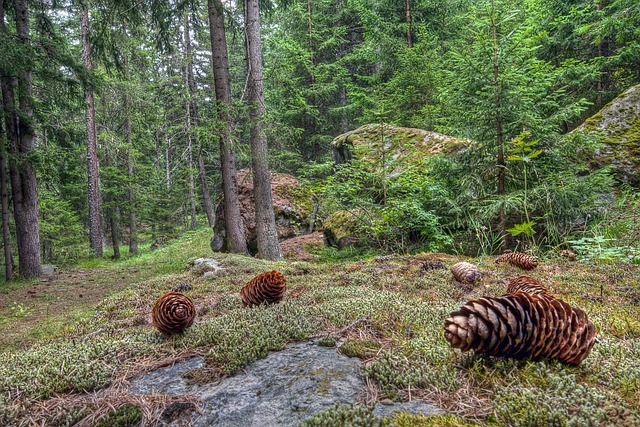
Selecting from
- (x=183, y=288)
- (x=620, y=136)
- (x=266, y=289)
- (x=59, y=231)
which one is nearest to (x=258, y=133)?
(x=183, y=288)

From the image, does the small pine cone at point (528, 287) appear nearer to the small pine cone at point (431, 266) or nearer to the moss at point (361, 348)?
the moss at point (361, 348)

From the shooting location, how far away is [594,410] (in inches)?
41.8

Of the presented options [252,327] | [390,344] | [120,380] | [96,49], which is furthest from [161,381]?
[96,49]

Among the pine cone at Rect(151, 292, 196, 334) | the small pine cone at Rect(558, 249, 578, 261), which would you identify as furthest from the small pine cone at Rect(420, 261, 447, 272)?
the pine cone at Rect(151, 292, 196, 334)

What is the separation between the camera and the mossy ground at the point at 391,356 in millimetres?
1166

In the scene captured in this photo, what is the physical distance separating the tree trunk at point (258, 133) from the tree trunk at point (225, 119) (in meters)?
0.55

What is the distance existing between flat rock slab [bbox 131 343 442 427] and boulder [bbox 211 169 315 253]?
7.87m

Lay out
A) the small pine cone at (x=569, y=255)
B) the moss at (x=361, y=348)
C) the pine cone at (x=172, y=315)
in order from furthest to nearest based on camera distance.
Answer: the small pine cone at (x=569, y=255), the pine cone at (x=172, y=315), the moss at (x=361, y=348)

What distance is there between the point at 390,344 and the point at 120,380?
1.43 metres

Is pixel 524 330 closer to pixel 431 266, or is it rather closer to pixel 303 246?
pixel 431 266

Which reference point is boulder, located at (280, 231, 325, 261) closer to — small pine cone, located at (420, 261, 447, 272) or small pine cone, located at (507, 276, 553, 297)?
small pine cone, located at (420, 261, 447, 272)

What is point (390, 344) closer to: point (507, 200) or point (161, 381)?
point (161, 381)

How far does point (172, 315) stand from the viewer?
7.15 ft

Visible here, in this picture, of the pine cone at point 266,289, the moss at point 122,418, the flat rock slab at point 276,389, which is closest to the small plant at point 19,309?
the pine cone at point 266,289
